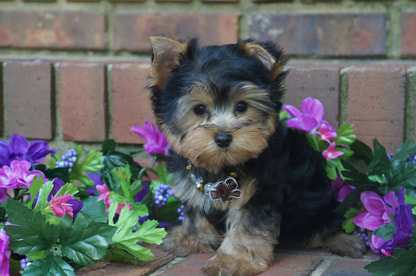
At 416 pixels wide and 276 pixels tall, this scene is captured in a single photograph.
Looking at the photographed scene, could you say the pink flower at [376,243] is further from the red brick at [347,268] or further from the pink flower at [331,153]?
the pink flower at [331,153]

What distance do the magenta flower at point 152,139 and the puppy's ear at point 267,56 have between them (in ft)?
2.82

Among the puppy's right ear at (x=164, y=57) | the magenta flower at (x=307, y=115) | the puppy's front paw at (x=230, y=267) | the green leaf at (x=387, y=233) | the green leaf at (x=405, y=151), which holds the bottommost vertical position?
the puppy's front paw at (x=230, y=267)

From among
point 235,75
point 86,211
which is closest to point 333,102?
point 235,75

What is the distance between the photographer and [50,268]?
2057mm

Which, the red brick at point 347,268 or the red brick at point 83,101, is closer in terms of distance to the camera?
the red brick at point 347,268

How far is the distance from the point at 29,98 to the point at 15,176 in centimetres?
124

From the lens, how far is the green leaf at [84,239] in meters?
2.13

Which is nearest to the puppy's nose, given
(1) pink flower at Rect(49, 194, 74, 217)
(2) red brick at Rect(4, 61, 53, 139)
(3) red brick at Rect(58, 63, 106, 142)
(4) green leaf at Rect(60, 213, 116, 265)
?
(4) green leaf at Rect(60, 213, 116, 265)

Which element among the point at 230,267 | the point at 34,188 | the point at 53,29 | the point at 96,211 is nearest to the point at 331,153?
the point at 230,267

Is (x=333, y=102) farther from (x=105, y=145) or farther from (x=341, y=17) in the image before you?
(x=105, y=145)

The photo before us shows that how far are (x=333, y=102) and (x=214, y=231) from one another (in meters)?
1.00

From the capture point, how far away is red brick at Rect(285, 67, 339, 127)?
3.00 m

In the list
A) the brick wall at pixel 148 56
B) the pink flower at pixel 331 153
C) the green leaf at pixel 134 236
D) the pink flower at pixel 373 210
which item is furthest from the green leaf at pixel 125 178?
the pink flower at pixel 373 210

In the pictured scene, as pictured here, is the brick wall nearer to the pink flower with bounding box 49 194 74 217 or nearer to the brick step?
the brick step
